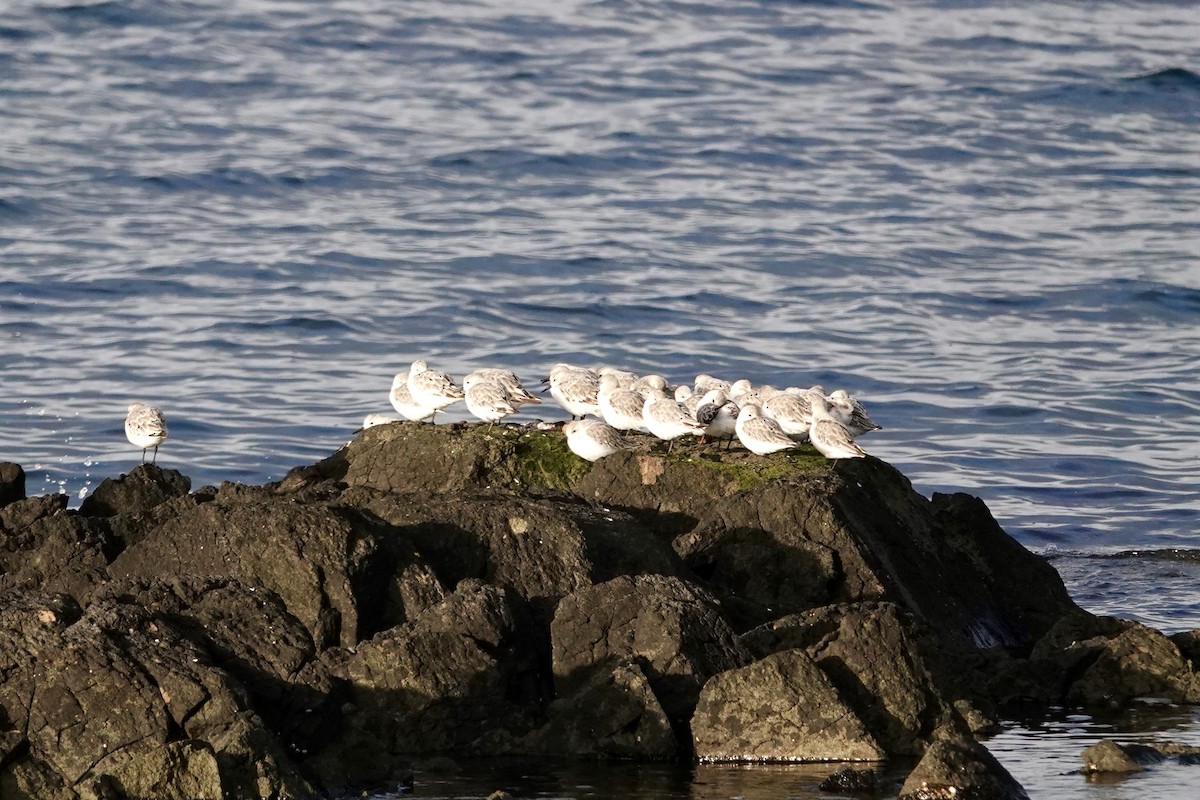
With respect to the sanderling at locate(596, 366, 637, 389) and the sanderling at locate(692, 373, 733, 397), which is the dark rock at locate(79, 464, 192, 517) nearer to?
the sanderling at locate(596, 366, 637, 389)

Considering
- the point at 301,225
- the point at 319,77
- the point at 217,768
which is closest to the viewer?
the point at 217,768

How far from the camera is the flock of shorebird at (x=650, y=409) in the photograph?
13203mm

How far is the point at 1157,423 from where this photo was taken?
81.5ft

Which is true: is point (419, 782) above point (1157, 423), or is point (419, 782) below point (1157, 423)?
above

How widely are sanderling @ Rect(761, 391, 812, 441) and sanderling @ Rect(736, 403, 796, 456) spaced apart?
35 cm

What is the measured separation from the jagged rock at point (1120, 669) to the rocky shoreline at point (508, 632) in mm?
18

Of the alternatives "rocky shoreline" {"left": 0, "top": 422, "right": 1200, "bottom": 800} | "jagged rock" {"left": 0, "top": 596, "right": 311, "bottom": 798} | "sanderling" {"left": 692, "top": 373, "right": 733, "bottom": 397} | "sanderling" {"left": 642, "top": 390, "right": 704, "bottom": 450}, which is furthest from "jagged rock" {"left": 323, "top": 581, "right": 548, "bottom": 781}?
"sanderling" {"left": 692, "top": 373, "right": 733, "bottom": 397}

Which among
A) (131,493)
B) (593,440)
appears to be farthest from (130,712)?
(593,440)

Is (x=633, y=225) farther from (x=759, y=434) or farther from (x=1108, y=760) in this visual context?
(x=1108, y=760)

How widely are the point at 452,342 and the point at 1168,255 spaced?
46.0 feet

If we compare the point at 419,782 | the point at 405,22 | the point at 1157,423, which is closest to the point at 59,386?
the point at 1157,423

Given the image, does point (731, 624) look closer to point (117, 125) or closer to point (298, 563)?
point (298, 563)

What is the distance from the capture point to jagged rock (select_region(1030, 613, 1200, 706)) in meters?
11.8

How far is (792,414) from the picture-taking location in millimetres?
13641
